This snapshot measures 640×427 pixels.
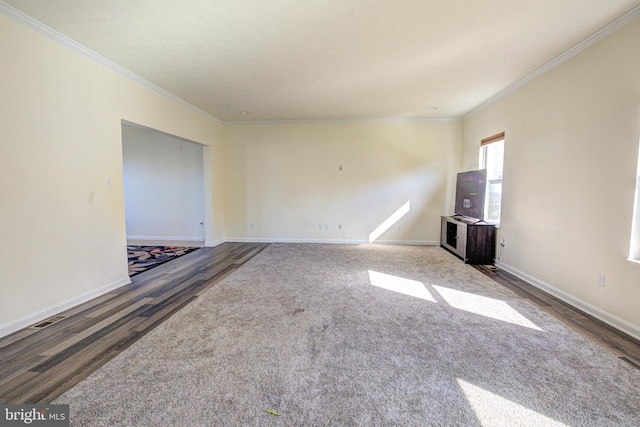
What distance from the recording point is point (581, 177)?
9.15ft

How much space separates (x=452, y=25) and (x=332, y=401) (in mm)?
3162

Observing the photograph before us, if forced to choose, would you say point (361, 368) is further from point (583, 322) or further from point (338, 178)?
point (338, 178)

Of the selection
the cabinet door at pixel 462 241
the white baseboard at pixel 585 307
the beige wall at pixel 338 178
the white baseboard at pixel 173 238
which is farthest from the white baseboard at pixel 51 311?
the white baseboard at pixel 585 307

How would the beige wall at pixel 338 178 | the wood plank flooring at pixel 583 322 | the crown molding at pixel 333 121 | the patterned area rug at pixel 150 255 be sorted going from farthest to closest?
the beige wall at pixel 338 178, the crown molding at pixel 333 121, the patterned area rug at pixel 150 255, the wood plank flooring at pixel 583 322

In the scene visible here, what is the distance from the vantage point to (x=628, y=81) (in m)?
2.35

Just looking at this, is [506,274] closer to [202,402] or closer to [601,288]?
[601,288]

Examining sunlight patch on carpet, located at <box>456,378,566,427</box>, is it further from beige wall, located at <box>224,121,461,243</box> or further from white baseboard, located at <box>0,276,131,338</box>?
beige wall, located at <box>224,121,461,243</box>

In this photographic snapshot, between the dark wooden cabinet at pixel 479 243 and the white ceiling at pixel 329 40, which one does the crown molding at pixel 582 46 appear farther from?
the dark wooden cabinet at pixel 479 243

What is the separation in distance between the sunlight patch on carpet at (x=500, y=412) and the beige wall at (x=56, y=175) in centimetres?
359

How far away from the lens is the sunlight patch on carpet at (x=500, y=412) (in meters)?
1.40

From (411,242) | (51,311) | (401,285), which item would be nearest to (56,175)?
(51,311)

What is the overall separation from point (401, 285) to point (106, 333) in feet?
10.2

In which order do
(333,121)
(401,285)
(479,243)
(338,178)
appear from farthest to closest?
(338,178)
(333,121)
(479,243)
(401,285)

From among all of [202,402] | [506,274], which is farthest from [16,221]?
[506,274]
